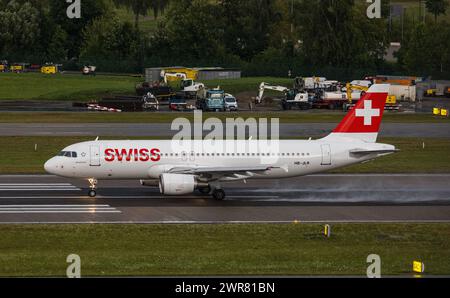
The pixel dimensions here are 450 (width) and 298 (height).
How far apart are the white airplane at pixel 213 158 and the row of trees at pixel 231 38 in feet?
368

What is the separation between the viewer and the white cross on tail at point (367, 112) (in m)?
47.2

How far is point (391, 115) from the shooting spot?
99.3m

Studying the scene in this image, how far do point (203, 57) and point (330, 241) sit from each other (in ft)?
468

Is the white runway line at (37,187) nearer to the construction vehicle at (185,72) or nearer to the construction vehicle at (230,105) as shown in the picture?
the construction vehicle at (230,105)

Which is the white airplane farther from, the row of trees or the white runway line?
the row of trees

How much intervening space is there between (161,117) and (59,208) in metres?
53.5

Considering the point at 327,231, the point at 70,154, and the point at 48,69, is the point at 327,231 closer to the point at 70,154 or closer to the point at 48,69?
the point at 70,154

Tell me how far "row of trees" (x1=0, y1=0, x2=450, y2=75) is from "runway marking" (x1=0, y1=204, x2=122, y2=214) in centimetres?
12097

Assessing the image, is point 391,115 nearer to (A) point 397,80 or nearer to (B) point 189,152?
(A) point 397,80

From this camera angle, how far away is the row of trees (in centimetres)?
16412

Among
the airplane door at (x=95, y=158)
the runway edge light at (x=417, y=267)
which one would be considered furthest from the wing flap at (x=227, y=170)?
the runway edge light at (x=417, y=267)

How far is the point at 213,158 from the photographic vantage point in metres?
45.0

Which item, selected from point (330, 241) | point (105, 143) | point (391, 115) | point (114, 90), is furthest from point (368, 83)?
point (330, 241)

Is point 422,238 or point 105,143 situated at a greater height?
point 105,143
